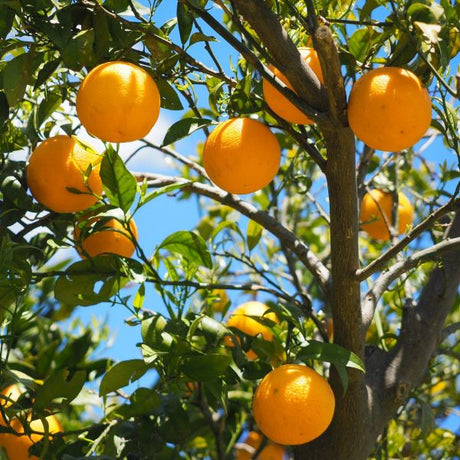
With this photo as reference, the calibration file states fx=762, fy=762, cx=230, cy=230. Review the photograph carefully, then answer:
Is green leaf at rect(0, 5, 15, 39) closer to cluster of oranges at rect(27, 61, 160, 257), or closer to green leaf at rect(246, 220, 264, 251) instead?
cluster of oranges at rect(27, 61, 160, 257)

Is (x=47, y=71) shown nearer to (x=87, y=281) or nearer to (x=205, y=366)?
(x=87, y=281)

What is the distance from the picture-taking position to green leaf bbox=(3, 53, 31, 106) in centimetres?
105

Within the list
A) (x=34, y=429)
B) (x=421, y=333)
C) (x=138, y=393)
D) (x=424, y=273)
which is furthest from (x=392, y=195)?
(x=34, y=429)

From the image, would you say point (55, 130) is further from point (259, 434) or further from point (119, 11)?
point (259, 434)

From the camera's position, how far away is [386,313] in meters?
2.07

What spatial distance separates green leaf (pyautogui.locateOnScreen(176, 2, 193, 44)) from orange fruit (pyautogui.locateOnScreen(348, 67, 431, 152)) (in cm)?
26

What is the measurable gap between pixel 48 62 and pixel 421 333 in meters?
0.86

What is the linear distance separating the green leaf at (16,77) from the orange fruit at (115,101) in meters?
0.09

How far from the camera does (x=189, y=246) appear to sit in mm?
1261

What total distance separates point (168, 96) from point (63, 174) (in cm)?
20

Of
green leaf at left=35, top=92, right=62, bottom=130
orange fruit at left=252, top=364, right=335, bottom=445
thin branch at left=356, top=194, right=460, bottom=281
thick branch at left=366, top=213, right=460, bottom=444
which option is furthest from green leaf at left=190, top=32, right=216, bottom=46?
thick branch at left=366, top=213, right=460, bottom=444

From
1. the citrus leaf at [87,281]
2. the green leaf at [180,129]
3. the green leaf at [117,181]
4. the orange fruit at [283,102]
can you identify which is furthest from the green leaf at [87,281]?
the orange fruit at [283,102]

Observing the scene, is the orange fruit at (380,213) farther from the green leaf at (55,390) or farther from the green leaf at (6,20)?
the green leaf at (6,20)

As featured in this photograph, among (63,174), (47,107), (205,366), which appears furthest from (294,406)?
(47,107)
